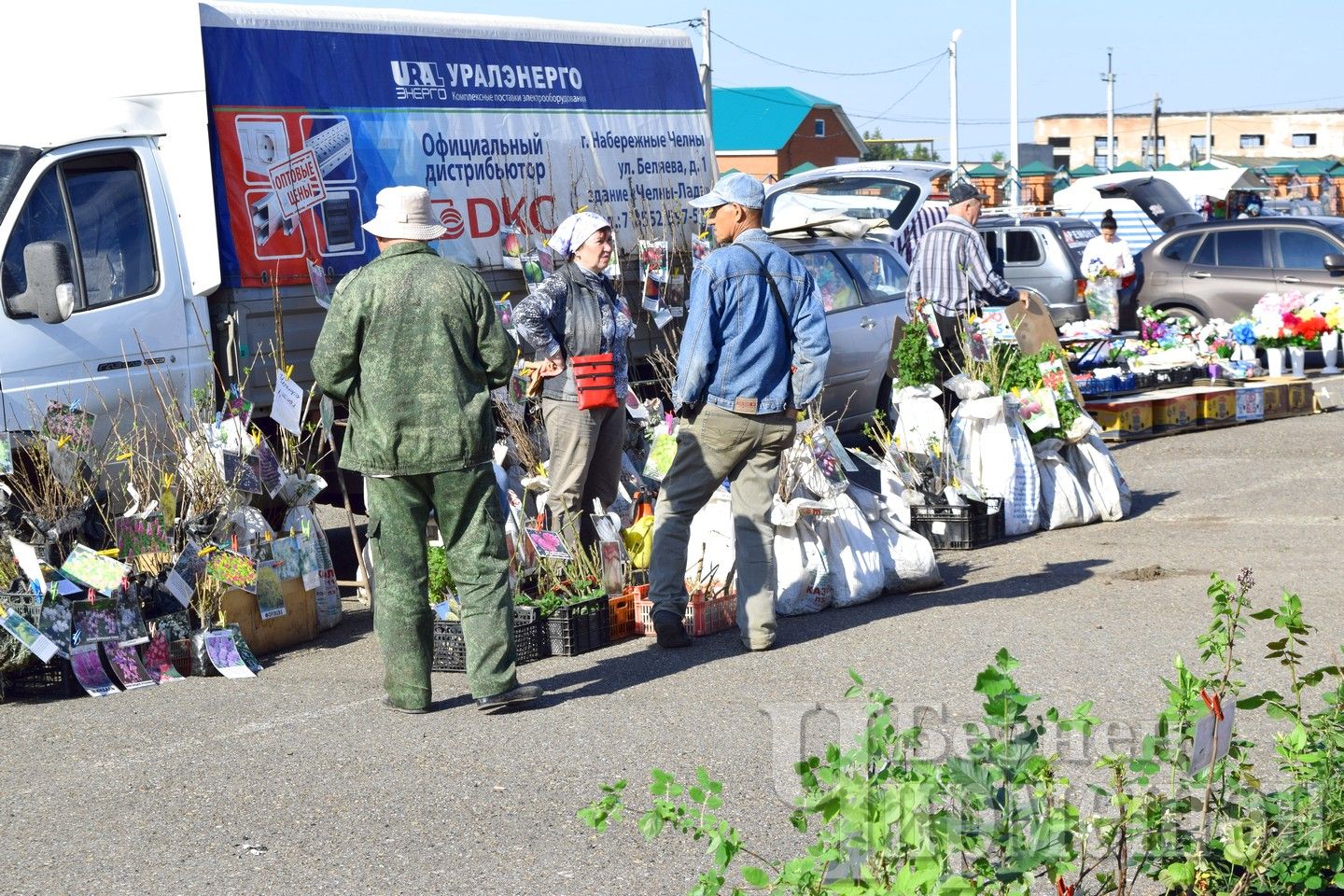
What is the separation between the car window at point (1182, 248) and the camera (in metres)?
19.5

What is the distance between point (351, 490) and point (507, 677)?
3.67m

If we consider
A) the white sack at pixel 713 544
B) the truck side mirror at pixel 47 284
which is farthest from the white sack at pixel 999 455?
the truck side mirror at pixel 47 284

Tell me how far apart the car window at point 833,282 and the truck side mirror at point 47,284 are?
→ 602cm

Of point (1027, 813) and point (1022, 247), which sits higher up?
point (1022, 247)

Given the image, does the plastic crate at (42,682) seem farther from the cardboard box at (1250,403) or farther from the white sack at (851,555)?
the cardboard box at (1250,403)

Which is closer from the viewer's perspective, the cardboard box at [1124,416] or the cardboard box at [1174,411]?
the cardboard box at [1124,416]

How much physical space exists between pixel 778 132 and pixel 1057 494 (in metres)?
46.4

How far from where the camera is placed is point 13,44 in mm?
8422

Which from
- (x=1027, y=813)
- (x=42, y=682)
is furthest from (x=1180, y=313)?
(x=1027, y=813)

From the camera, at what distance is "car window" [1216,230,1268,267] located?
19125mm

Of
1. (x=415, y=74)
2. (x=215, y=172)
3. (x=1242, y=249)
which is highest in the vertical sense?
(x=415, y=74)

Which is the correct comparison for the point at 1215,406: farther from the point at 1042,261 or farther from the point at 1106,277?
the point at 1042,261

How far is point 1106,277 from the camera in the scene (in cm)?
1969

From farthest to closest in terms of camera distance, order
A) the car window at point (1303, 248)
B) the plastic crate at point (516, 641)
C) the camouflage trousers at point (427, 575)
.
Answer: the car window at point (1303, 248) → the plastic crate at point (516, 641) → the camouflage trousers at point (427, 575)
